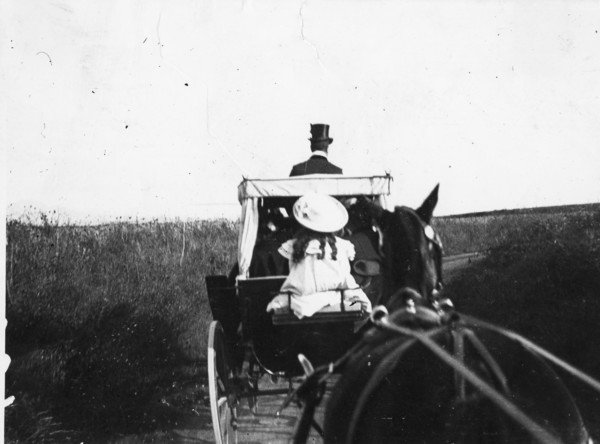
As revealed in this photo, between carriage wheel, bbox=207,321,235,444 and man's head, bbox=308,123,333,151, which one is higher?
man's head, bbox=308,123,333,151

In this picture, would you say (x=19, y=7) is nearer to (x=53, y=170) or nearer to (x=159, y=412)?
(x=53, y=170)

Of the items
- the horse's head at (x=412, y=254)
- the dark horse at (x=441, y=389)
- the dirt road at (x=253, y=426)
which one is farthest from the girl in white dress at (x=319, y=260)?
the dirt road at (x=253, y=426)

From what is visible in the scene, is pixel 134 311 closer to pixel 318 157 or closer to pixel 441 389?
pixel 318 157

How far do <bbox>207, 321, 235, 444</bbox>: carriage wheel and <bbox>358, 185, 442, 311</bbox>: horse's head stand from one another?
1.21 meters

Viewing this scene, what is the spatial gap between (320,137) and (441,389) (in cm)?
331

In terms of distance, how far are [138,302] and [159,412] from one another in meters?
1.77

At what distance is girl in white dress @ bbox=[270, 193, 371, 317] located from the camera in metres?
3.69

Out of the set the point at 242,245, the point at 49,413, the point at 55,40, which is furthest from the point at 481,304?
the point at 55,40

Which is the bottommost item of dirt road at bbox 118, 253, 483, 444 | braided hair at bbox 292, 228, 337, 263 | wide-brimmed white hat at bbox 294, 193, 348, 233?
dirt road at bbox 118, 253, 483, 444

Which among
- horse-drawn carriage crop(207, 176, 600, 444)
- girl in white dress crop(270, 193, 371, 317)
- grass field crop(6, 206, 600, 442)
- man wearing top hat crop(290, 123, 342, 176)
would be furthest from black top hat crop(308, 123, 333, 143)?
grass field crop(6, 206, 600, 442)

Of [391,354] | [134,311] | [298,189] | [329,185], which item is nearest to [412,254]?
[391,354]

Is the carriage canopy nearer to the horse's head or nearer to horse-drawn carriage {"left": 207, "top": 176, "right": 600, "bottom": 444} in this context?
horse-drawn carriage {"left": 207, "top": 176, "right": 600, "bottom": 444}

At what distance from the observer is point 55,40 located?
15.9 ft

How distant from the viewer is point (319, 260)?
3740 mm
